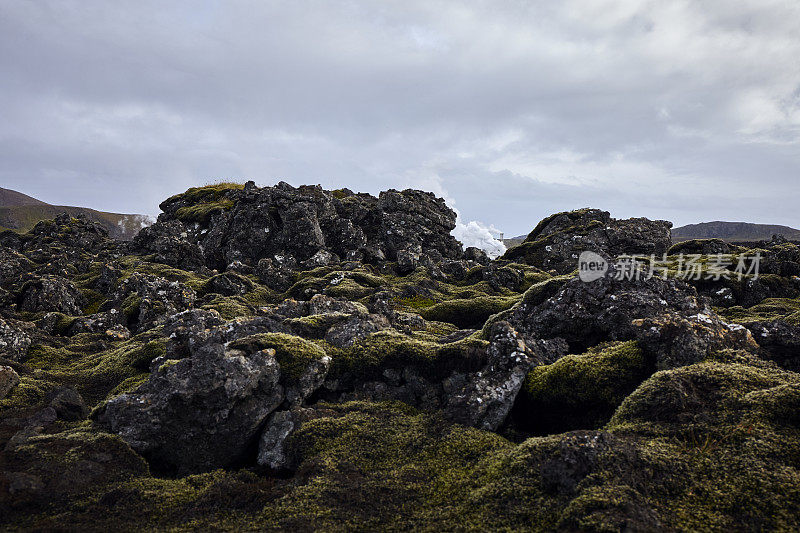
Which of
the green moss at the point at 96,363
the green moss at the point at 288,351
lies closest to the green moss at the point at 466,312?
the green moss at the point at 288,351

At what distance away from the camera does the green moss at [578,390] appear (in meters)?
8.88

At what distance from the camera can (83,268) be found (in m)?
36.9

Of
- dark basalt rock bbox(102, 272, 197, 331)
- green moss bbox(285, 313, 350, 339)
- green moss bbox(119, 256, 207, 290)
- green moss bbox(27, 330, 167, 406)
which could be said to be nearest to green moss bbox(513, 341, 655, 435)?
green moss bbox(285, 313, 350, 339)

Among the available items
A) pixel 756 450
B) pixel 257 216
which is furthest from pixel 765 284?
pixel 257 216

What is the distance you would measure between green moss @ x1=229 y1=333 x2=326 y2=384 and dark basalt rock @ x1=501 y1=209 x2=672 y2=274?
114 ft

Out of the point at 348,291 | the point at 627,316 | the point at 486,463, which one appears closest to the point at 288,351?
the point at 486,463

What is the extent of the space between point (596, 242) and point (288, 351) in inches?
1619

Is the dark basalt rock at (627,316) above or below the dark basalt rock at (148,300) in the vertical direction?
above

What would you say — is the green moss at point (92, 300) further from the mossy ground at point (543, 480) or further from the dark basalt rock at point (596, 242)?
the dark basalt rock at point (596, 242)

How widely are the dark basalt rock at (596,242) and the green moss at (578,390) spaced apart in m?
32.5

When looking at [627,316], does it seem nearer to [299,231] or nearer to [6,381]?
[6,381]

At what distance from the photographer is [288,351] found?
1025 cm

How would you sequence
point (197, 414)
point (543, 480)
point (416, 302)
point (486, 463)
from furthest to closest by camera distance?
point (416, 302) → point (197, 414) → point (486, 463) → point (543, 480)

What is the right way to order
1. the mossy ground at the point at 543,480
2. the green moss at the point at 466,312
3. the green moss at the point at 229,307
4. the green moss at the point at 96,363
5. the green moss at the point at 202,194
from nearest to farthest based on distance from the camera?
the mossy ground at the point at 543,480
the green moss at the point at 96,363
the green moss at the point at 229,307
the green moss at the point at 466,312
the green moss at the point at 202,194
